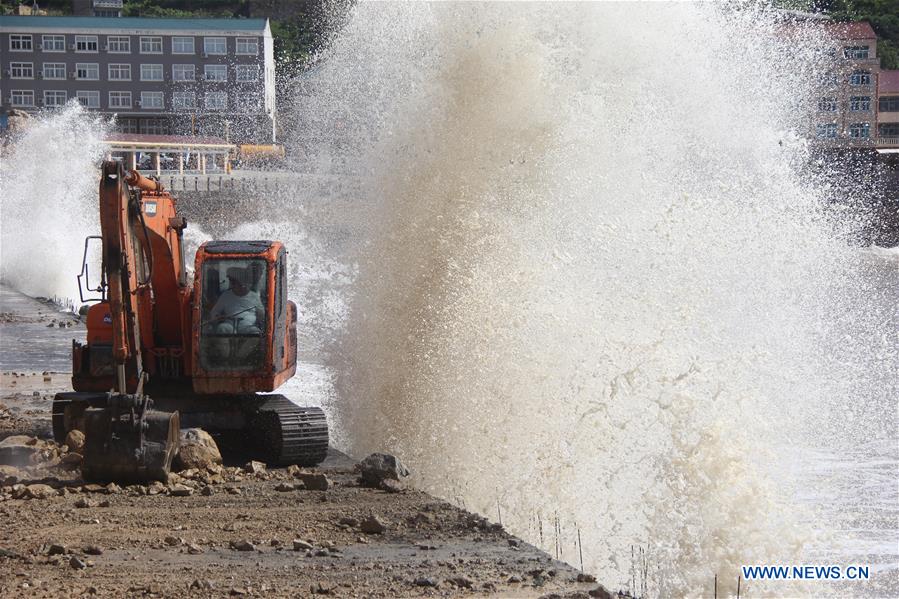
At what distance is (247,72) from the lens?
10062 centimetres

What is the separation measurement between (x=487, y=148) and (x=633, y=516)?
531cm

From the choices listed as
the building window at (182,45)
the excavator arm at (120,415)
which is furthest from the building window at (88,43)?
the excavator arm at (120,415)

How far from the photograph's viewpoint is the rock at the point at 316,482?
1250 centimetres

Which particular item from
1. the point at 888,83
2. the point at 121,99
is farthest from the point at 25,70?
the point at 888,83

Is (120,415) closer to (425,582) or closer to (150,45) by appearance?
(425,582)

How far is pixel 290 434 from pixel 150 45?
91.4 metres

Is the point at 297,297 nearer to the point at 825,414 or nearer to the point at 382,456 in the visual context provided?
the point at 825,414

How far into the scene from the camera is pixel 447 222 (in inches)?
628

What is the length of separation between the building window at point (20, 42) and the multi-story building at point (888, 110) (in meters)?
61.6

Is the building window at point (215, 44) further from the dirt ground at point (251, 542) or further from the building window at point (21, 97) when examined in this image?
the dirt ground at point (251, 542)

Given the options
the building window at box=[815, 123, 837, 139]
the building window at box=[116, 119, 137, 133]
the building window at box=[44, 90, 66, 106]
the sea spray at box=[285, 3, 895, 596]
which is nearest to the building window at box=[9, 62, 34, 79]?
the building window at box=[44, 90, 66, 106]

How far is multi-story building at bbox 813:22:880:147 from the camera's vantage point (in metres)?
82.1

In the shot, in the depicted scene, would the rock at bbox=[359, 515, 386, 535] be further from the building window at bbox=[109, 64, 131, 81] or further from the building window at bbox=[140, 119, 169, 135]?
the building window at bbox=[109, 64, 131, 81]

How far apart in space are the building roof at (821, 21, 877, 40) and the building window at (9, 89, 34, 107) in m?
56.8
